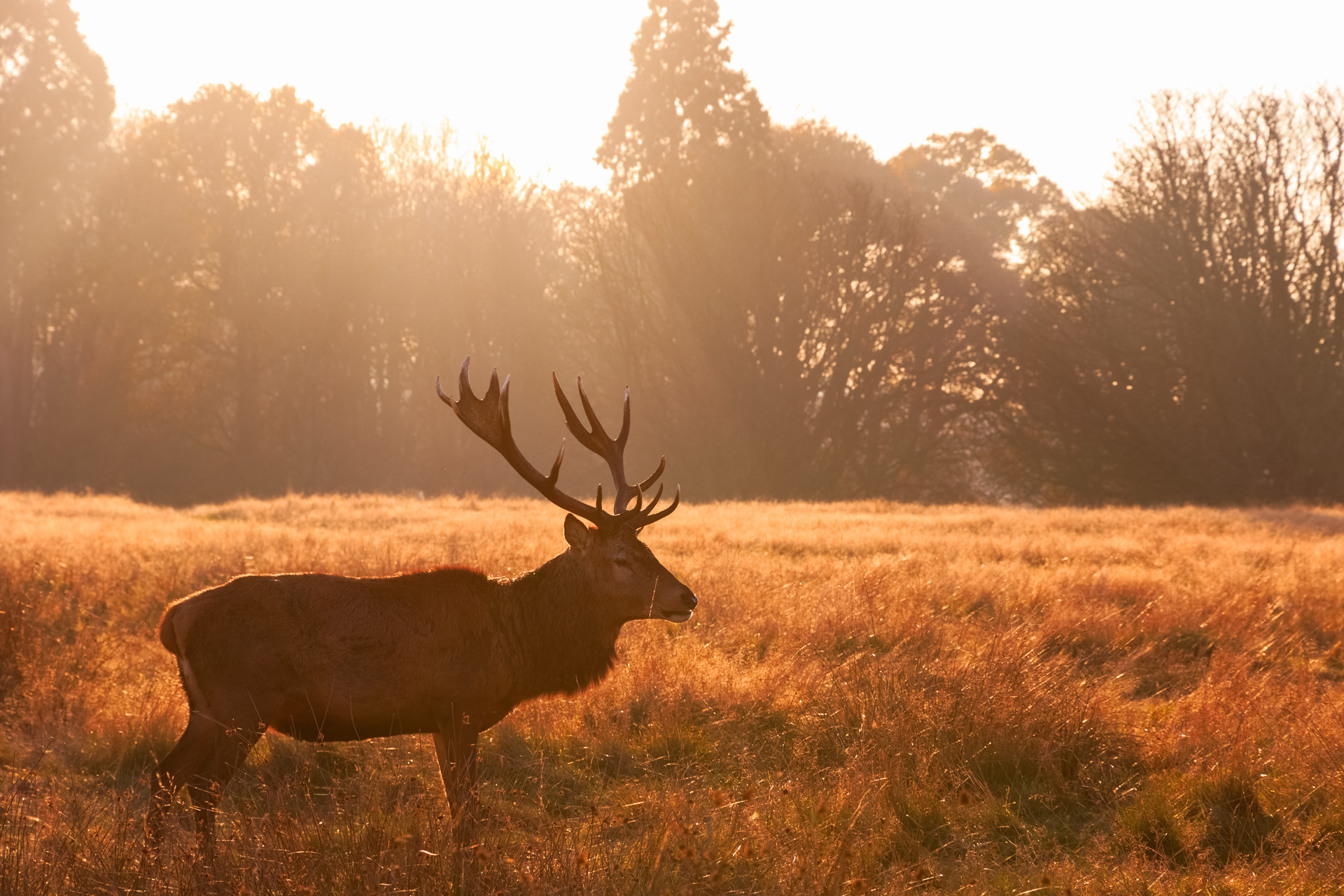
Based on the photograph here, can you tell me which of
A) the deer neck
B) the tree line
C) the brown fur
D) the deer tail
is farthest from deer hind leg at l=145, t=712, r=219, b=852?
the tree line

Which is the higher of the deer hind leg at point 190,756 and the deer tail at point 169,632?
the deer tail at point 169,632

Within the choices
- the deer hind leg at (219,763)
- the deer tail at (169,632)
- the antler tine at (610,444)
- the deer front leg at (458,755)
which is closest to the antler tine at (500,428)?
the antler tine at (610,444)

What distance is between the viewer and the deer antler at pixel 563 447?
17.3 feet

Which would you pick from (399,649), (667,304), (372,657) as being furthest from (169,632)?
(667,304)

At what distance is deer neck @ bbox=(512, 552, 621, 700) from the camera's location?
196 inches

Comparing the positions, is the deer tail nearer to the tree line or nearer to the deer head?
the deer head

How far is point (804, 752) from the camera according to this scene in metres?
5.42

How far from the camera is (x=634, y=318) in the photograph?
31500 mm

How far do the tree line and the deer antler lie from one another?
2481cm

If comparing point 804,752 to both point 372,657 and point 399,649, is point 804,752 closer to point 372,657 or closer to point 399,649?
point 399,649

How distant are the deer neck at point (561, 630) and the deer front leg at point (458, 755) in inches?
16.4

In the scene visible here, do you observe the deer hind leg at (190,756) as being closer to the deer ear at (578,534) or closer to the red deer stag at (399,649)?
the red deer stag at (399,649)

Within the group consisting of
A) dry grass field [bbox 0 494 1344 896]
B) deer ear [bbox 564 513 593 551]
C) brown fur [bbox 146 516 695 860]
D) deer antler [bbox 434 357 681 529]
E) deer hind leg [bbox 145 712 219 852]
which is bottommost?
dry grass field [bbox 0 494 1344 896]

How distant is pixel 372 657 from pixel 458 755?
566 millimetres
